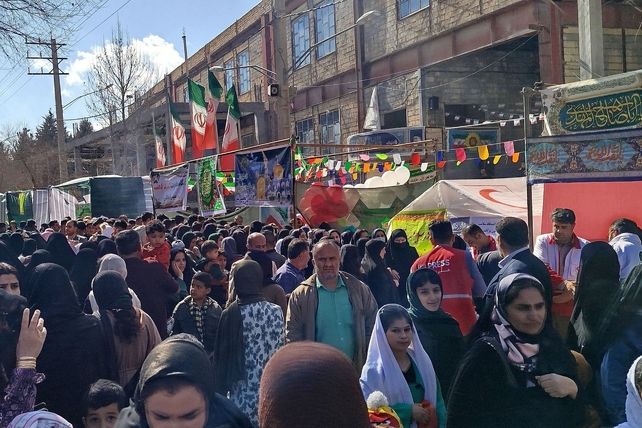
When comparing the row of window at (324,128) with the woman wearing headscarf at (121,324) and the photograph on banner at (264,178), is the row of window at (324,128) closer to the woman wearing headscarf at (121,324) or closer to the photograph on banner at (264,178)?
the photograph on banner at (264,178)

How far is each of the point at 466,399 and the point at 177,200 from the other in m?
13.7

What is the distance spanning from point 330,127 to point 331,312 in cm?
2259

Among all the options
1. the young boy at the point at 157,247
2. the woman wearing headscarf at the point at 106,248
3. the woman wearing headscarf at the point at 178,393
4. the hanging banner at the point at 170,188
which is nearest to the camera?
the woman wearing headscarf at the point at 178,393

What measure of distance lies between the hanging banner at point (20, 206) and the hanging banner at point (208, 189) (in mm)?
14160

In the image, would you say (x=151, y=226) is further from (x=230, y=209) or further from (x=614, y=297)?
(x=230, y=209)

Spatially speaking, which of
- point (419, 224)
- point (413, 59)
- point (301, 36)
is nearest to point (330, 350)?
point (419, 224)

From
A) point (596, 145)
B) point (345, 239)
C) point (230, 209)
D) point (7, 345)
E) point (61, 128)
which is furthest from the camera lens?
point (61, 128)

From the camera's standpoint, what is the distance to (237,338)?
4.16m

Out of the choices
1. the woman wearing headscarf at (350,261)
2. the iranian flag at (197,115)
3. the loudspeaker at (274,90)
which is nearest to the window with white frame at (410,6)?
the iranian flag at (197,115)

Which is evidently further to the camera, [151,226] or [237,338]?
[151,226]

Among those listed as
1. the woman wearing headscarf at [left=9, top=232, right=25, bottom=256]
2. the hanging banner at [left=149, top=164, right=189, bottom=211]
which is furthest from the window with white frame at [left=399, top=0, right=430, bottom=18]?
the woman wearing headscarf at [left=9, top=232, right=25, bottom=256]

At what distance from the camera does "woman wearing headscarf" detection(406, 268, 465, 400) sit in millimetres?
4035

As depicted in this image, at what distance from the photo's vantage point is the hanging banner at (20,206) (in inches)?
1039

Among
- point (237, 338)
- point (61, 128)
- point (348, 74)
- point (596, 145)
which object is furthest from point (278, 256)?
point (61, 128)
